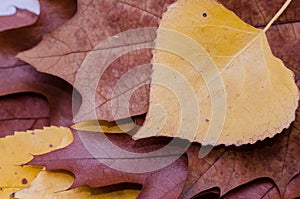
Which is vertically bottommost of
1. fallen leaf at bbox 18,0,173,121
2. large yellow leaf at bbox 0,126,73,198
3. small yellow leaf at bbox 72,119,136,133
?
large yellow leaf at bbox 0,126,73,198

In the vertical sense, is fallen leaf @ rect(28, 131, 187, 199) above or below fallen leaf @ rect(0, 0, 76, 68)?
below

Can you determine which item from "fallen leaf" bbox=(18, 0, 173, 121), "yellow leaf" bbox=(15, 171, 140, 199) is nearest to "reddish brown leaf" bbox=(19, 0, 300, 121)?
"fallen leaf" bbox=(18, 0, 173, 121)

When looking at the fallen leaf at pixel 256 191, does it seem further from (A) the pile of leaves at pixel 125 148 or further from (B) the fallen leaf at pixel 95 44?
(B) the fallen leaf at pixel 95 44

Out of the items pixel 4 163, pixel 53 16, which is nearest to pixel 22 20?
pixel 53 16

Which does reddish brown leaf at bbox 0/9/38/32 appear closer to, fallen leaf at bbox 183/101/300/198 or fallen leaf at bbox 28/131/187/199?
fallen leaf at bbox 28/131/187/199

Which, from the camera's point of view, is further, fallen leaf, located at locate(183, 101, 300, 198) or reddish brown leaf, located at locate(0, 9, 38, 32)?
reddish brown leaf, located at locate(0, 9, 38, 32)

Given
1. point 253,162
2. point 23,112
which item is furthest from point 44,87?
point 253,162

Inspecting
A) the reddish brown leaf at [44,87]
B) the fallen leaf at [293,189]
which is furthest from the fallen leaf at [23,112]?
the fallen leaf at [293,189]
